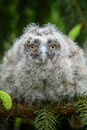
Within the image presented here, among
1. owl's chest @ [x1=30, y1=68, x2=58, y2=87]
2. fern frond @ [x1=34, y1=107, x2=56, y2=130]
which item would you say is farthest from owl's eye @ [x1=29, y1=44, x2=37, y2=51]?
fern frond @ [x1=34, y1=107, x2=56, y2=130]

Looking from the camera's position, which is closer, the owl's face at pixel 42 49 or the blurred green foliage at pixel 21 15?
the owl's face at pixel 42 49

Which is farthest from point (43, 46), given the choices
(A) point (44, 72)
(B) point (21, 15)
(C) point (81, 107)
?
(B) point (21, 15)

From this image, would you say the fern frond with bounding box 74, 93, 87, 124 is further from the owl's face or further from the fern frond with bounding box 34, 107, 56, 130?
the owl's face

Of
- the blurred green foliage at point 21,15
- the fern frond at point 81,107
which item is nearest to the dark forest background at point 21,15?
the blurred green foliage at point 21,15

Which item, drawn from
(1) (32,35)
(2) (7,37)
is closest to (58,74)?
(1) (32,35)

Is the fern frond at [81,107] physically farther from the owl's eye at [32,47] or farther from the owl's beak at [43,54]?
the owl's eye at [32,47]

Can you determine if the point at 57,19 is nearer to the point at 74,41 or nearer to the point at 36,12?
the point at 36,12

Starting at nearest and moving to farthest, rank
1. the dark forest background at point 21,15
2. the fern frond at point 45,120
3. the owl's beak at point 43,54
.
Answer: the fern frond at point 45,120
the owl's beak at point 43,54
the dark forest background at point 21,15

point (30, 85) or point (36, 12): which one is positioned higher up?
point (36, 12)
